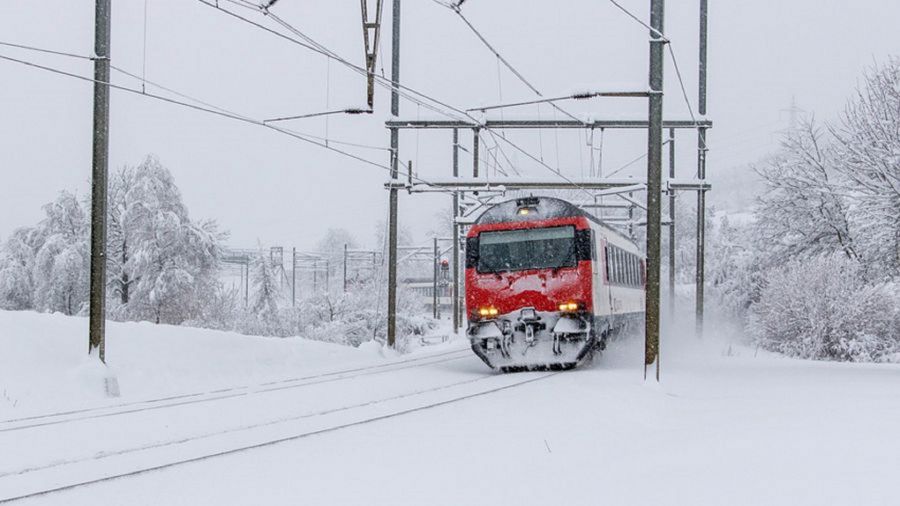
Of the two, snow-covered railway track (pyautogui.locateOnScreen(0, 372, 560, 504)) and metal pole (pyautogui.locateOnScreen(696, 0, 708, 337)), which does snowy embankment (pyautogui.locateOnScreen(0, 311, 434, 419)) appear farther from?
metal pole (pyautogui.locateOnScreen(696, 0, 708, 337))

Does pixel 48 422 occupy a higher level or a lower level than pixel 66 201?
lower

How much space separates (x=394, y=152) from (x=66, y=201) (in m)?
31.3

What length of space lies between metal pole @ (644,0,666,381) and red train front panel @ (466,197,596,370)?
2055 millimetres

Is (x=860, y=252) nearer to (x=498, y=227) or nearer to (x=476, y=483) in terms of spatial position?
(x=498, y=227)

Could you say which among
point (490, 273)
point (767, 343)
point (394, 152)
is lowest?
point (767, 343)

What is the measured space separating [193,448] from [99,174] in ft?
24.4

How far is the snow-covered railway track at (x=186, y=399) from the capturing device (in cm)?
1052

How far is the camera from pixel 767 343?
31812 millimetres

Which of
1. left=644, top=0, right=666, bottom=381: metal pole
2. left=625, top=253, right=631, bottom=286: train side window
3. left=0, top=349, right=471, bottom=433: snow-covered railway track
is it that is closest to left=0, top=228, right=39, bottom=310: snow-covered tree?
left=0, top=349, right=471, bottom=433: snow-covered railway track

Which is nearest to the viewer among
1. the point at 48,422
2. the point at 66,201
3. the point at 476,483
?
the point at 476,483

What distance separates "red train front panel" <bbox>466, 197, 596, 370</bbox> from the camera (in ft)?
59.0

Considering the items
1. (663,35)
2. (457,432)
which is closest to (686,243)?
A: (663,35)

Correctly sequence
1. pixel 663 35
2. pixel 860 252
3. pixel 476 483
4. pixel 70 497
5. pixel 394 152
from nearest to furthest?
pixel 70 497 < pixel 476 483 < pixel 663 35 < pixel 394 152 < pixel 860 252

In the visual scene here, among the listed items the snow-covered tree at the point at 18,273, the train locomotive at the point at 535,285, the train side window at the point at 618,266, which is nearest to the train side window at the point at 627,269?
the train side window at the point at 618,266
